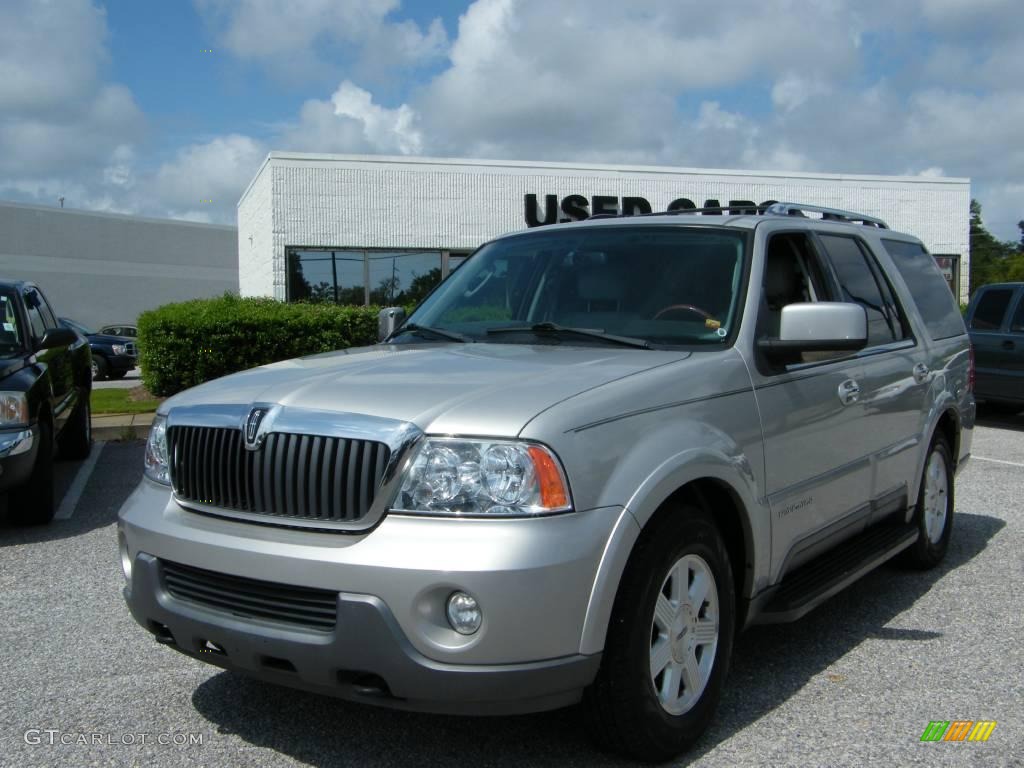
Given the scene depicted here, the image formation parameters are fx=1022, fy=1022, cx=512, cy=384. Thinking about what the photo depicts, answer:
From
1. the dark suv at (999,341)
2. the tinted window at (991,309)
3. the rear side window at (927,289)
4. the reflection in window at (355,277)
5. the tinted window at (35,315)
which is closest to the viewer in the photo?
the rear side window at (927,289)

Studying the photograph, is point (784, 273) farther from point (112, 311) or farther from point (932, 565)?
point (112, 311)

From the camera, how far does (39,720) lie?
3.68m

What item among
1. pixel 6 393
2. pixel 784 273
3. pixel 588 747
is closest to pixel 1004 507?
pixel 784 273

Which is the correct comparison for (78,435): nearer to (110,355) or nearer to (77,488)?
(77,488)

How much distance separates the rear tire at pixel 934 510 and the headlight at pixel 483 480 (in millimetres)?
3198

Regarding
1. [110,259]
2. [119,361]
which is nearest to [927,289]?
[119,361]

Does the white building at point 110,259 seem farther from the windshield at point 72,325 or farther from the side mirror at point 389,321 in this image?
the side mirror at point 389,321

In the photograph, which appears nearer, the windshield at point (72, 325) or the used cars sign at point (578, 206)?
the windshield at point (72, 325)

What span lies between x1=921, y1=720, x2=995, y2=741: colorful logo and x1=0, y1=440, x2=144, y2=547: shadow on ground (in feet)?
17.4

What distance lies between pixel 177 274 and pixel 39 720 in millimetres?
49524

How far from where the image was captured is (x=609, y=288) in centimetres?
433

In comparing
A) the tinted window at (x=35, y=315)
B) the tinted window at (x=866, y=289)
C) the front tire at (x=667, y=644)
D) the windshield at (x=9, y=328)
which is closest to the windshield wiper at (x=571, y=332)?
the front tire at (x=667, y=644)

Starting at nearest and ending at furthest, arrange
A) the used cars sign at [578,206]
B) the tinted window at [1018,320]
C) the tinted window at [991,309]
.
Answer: the tinted window at [1018,320] < the tinted window at [991,309] < the used cars sign at [578,206]

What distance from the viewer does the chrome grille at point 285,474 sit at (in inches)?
116
